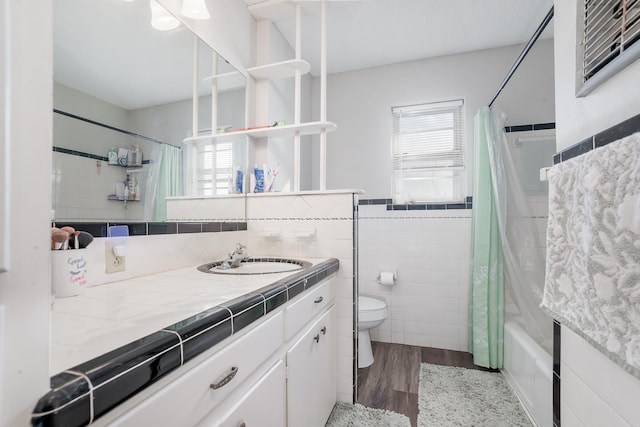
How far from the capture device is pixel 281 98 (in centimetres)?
223

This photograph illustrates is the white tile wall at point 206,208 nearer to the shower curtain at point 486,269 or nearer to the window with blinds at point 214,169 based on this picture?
the window with blinds at point 214,169

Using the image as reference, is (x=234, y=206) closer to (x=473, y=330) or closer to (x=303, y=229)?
(x=303, y=229)

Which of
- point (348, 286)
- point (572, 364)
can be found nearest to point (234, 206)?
point (348, 286)

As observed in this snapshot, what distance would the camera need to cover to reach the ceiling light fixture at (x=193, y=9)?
1.37 metres

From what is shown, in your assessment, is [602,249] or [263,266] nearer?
[602,249]

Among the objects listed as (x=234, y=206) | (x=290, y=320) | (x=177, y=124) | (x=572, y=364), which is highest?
(x=177, y=124)

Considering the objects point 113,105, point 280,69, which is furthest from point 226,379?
point 280,69

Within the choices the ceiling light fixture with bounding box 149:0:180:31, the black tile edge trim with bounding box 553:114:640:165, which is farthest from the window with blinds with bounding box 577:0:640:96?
the ceiling light fixture with bounding box 149:0:180:31

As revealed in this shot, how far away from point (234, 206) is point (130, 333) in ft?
4.10

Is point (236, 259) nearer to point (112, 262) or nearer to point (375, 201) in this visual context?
point (112, 262)

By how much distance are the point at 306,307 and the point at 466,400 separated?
4.06 feet

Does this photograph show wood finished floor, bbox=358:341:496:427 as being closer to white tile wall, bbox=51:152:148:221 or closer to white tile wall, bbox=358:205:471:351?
white tile wall, bbox=358:205:471:351

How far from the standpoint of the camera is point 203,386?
1.89 ft

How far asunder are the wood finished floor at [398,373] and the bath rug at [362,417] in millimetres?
49
